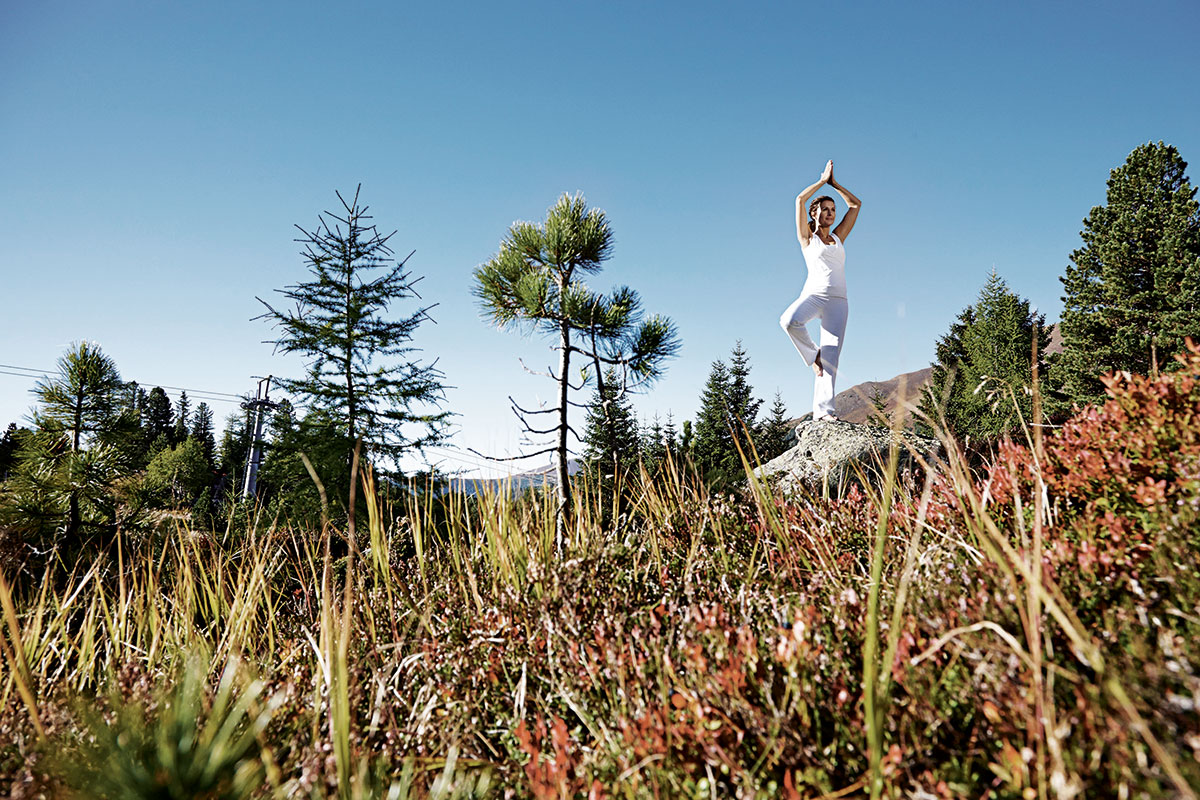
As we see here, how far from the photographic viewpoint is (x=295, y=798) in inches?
46.6

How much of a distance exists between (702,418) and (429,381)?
17.5 metres

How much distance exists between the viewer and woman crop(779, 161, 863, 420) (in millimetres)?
5754

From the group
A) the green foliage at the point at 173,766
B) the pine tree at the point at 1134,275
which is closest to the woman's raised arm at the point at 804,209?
the green foliage at the point at 173,766

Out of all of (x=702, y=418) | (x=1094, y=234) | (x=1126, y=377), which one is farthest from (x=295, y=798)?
(x=1094, y=234)

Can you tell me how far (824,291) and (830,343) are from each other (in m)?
0.52

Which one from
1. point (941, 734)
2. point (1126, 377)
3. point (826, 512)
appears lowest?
point (941, 734)

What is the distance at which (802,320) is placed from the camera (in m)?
5.84

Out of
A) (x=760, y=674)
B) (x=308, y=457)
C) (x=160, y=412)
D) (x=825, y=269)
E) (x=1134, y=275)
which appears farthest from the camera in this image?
(x=160, y=412)

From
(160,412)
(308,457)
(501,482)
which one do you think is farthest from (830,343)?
(160,412)

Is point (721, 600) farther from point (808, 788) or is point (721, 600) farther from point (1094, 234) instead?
point (1094, 234)

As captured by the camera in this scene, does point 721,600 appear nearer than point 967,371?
Yes

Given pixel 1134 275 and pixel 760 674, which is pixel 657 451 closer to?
pixel 760 674

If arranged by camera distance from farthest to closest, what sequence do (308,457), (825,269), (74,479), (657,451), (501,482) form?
(657,451) → (308,457) → (74,479) → (825,269) → (501,482)

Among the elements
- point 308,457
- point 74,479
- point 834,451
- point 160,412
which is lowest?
point 834,451
